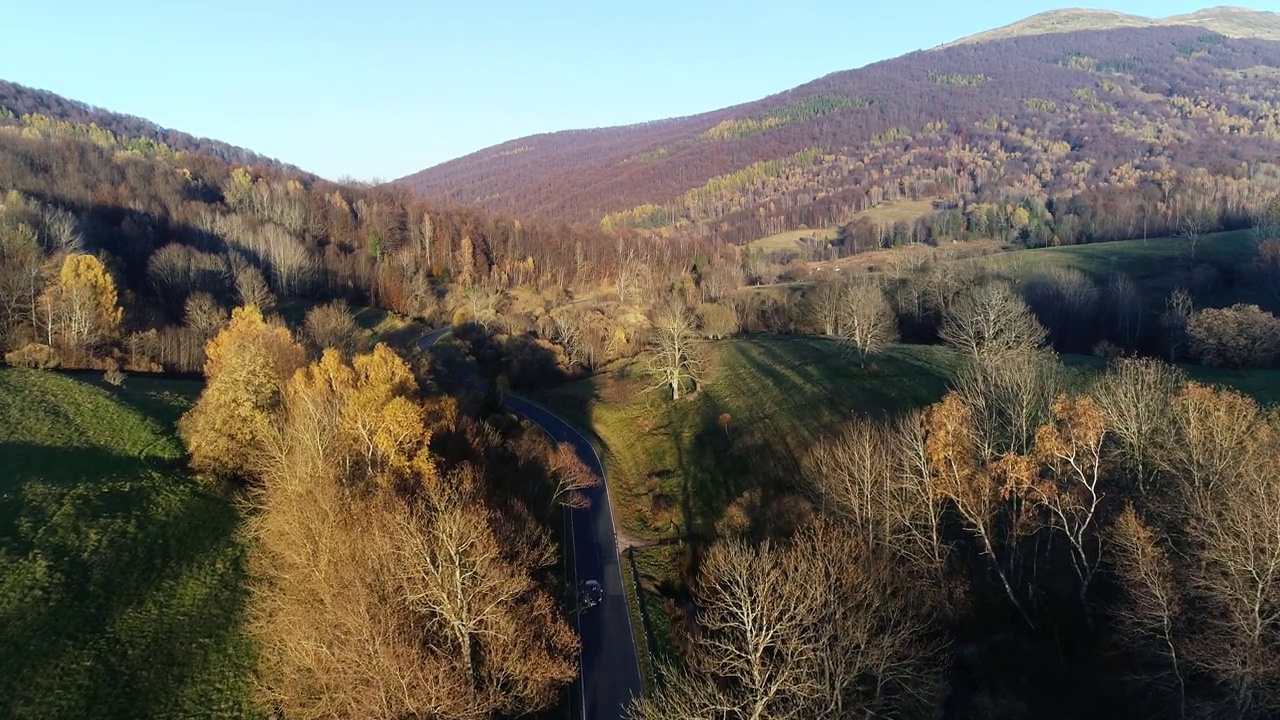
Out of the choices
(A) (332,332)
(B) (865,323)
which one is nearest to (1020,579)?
(B) (865,323)

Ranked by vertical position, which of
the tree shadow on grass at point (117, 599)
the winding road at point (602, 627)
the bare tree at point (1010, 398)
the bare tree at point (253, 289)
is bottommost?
the winding road at point (602, 627)

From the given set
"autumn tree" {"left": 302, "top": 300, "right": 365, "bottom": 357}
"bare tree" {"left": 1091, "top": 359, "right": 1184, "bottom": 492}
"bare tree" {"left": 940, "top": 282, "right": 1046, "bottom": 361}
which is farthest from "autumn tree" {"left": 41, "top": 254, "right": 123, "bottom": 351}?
"bare tree" {"left": 940, "top": 282, "right": 1046, "bottom": 361}

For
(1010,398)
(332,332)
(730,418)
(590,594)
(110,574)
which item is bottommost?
(590,594)

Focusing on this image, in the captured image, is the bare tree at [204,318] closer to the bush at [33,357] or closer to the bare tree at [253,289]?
the bare tree at [253,289]

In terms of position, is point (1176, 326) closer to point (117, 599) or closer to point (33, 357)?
point (117, 599)

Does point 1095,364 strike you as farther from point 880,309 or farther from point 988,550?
point 988,550

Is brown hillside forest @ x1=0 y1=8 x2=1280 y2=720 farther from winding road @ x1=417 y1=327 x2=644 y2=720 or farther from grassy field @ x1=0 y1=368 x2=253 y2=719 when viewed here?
grassy field @ x1=0 y1=368 x2=253 y2=719

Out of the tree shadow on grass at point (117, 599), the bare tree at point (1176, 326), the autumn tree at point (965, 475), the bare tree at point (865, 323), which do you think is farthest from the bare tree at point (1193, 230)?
the tree shadow on grass at point (117, 599)
